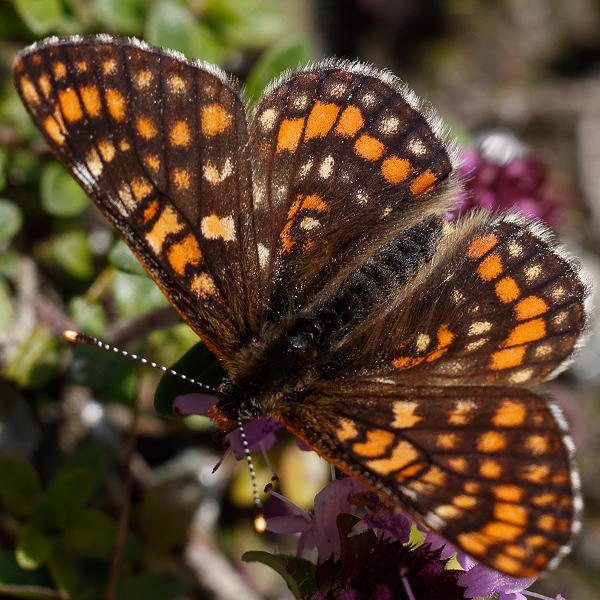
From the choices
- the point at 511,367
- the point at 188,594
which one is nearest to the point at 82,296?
the point at 188,594

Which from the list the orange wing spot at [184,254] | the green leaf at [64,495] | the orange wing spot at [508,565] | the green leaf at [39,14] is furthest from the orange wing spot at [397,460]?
the green leaf at [39,14]

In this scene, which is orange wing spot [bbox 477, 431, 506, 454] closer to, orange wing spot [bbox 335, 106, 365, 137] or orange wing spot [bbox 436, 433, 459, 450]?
orange wing spot [bbox 436, 433, 459, 450]

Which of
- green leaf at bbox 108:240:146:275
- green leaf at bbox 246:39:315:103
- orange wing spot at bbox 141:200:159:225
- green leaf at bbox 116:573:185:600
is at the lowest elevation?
green leaf at bbox 116:573:185:600

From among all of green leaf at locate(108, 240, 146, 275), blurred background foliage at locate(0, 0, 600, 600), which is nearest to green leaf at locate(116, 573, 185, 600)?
blurred background foliage at locate(0, 0, 600, 600)

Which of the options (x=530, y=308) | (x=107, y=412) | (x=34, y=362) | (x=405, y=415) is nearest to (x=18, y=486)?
(x=34, y=362)

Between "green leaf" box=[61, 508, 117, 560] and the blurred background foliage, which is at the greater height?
the blurred background foliage
